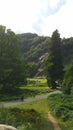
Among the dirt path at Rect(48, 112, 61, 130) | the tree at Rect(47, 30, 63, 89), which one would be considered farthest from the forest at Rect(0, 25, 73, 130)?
the dirt path at Rect(48, 112, 61, 130)

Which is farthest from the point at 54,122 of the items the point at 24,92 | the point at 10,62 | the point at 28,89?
the point at 28,89

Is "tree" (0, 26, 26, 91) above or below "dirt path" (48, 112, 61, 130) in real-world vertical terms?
above

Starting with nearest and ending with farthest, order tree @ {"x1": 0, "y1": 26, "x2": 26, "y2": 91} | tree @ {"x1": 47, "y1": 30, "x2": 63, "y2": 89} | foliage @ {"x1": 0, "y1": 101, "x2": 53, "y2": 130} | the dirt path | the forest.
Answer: foliage @ {"x1": 0, "y1": 101, "x2": 53, "y2": 130}
the dirt path
the forest
tree @ {"x1": 0, "y1": 26, "x2": 26, "y2": 91}
tree @ {"x1": 47, "y1": 30, "x2": 63, "y2": 89}

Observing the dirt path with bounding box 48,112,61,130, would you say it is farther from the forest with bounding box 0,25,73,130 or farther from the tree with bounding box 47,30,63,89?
the tree with bounding box 47,30,63,89

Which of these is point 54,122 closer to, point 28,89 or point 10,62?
point 10,62

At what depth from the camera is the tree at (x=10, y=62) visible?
194ft

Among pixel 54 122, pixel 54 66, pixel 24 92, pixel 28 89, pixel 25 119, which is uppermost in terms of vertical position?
pixel 54 66

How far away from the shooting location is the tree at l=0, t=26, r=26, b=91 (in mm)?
59241

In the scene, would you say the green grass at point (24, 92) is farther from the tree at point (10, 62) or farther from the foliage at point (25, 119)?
the foliage at point (25, 119)

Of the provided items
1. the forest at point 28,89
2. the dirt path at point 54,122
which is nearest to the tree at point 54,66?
the forest at point 28,89

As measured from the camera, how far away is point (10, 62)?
60.7 metres

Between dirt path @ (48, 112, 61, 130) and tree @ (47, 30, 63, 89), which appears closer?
dirt path @ (48, 112, 61, 130)

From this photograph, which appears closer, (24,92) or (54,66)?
(24,92)

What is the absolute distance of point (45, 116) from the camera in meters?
34.9
